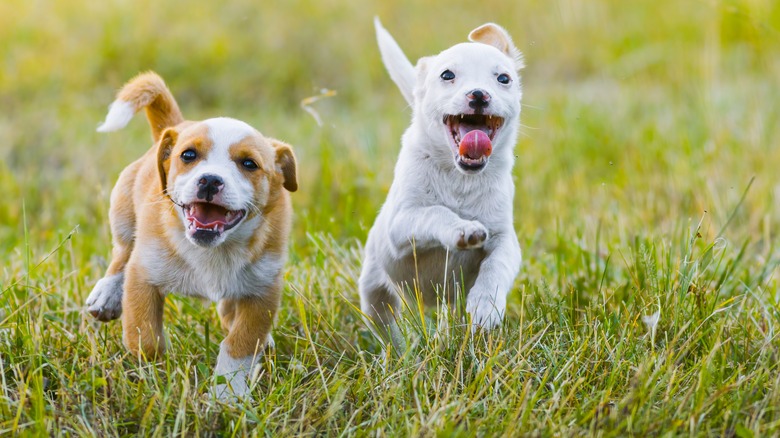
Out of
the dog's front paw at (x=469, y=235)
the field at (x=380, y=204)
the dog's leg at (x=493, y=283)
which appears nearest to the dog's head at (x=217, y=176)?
the field at (x=380, y=204)

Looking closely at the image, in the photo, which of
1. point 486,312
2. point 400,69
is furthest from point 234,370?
point 400,69

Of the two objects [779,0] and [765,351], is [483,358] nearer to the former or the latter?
[765,351]

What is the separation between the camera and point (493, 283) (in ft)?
11.0

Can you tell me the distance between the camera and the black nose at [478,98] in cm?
336

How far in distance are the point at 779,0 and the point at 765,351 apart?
7.03 metres

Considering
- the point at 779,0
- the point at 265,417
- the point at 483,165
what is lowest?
the point at 265,417

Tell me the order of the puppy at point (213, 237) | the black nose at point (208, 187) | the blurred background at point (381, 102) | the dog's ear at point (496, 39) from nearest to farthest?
1. the black nose at point (208, 187)
2. the puppy at point (213, 237)
3. the dog's ear at point (496, 39)
4. the blurred background at point (381, 102)

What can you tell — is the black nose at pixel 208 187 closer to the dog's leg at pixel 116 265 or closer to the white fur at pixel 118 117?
the white fur at pixel 118 117

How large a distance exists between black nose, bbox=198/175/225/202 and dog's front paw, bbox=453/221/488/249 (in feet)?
2.71

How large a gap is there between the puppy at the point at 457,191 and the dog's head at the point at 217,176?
53 cm

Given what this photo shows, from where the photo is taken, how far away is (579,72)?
36.2 feet

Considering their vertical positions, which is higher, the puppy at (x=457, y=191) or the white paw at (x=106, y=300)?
the puppy at (x=457, y=191)

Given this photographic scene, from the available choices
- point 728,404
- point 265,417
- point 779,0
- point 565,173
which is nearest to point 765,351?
point 728,404

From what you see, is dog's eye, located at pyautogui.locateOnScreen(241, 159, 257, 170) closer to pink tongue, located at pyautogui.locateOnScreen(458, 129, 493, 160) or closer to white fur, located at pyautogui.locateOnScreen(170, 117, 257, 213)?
→ white fur, located at pyautogui.locateOnScreen(170, 117, 257, 213)
